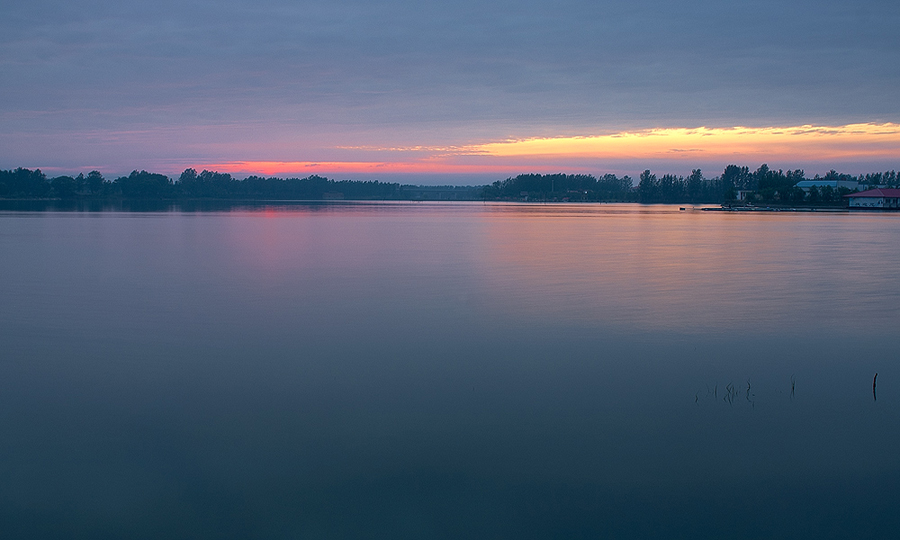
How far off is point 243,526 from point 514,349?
14.8ft

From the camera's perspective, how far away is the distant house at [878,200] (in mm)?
73062

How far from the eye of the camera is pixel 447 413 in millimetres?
6098

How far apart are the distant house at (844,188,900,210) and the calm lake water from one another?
2817 inches

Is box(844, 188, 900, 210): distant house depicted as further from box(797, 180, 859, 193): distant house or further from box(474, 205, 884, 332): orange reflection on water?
box(474, 205, 884, 332): orange reflection on water

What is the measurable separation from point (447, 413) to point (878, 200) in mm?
81812

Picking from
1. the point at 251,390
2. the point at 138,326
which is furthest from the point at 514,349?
the point at 138,326

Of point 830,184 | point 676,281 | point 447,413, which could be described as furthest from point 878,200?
point 447,413

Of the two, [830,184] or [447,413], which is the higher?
[830,184]

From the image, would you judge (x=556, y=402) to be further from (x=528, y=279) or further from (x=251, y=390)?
(x=528, y=279)

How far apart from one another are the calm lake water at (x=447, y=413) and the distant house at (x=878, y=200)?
7155cm

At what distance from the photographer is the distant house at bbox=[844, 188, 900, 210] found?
240 ft

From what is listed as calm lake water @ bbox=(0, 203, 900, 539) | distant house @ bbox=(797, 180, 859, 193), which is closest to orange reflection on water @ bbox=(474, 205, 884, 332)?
calm lake water @ bbox=(0, 203, 900, 539)

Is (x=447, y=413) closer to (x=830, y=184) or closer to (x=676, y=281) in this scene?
(x=676, y=281)

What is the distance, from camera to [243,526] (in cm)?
434
